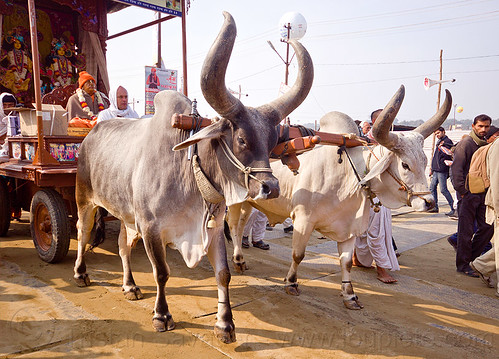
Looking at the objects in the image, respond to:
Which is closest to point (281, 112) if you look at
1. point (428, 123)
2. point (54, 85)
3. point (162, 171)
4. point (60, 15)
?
point (162, 171)

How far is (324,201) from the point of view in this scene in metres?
3.71

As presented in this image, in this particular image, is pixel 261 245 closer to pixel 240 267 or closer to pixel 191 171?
pixel 240 267

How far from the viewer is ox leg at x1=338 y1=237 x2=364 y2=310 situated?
3590mm

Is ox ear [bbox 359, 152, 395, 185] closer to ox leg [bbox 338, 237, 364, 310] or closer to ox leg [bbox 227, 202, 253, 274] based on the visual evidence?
ox leg [bbox 338, 237, 364, 310]

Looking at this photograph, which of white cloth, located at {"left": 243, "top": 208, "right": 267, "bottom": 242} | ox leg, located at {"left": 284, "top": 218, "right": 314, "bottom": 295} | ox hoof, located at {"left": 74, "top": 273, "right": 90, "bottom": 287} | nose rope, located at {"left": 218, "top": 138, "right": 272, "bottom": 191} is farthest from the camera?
white cloth, located at {"left": 243, "top": 208, "right": 267, "bottom": 242}

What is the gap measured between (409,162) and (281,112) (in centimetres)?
138

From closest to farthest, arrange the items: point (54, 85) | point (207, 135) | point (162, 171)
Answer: point (207, 135) < point (162, 171) < point (54, 85)

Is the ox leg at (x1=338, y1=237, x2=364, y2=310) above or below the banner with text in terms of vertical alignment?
below

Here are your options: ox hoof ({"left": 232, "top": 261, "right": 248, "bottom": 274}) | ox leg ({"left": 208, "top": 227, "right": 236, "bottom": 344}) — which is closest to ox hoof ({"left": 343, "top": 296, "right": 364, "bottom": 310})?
ox leg ({"left": 208, "top": 227, "right": 236, "bottom": 344})

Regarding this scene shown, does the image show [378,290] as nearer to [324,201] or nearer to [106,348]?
[324,201]

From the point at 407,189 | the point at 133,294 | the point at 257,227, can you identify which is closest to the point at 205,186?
the point at 133,294

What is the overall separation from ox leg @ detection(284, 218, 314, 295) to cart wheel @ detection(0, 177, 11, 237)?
4039 millimetres

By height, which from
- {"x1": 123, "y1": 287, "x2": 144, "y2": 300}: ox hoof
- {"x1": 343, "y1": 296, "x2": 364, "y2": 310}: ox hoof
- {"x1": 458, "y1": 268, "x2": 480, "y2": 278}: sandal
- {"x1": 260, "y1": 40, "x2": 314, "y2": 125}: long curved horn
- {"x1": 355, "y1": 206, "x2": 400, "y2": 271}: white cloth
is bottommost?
{"x1": 458, "y1": 268, "x2": 480, "y2": 278}: sandal

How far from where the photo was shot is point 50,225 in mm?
4422
